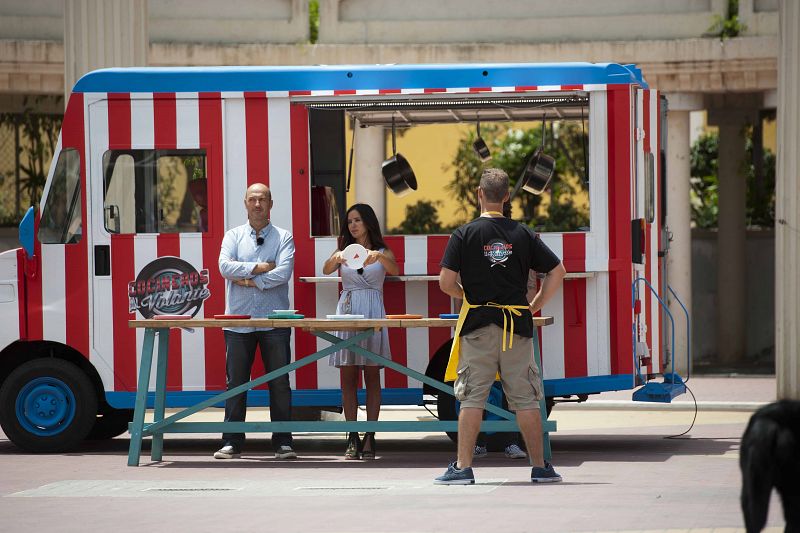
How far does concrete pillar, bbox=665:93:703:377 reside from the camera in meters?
19.6

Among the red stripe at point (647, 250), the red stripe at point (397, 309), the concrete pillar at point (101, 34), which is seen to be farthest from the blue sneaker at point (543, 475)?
the concrete pillar at point (101, 34)

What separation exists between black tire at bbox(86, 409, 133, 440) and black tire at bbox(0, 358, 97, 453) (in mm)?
974

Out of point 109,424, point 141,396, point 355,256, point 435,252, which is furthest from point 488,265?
point 109,424

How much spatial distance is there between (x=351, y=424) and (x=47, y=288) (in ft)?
9.25

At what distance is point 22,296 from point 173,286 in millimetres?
1209

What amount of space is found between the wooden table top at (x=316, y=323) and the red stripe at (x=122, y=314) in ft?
3.96

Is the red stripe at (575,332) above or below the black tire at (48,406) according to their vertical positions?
above

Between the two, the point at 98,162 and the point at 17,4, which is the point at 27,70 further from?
the point at 98,162

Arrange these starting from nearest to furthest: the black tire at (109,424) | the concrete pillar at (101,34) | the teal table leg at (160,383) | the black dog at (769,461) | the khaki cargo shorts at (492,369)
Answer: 1. the black dog at (769,461)
2. the khaki cargo shorts at (492,369)
3. the teal table leg at (160,383)
4. the black tire at (109,424)
5. the concrete pillar at (101,34)

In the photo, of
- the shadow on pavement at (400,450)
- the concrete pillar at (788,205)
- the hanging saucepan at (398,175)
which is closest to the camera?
the shadow on pavement at (400,450)

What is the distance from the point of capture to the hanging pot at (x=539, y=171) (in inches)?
487

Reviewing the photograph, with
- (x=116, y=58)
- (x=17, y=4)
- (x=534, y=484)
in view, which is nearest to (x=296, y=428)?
(x=534, y=484)

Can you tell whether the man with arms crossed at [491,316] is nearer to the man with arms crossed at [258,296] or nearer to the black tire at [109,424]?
the man with arms crossed at [258,296]

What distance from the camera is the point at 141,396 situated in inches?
417
